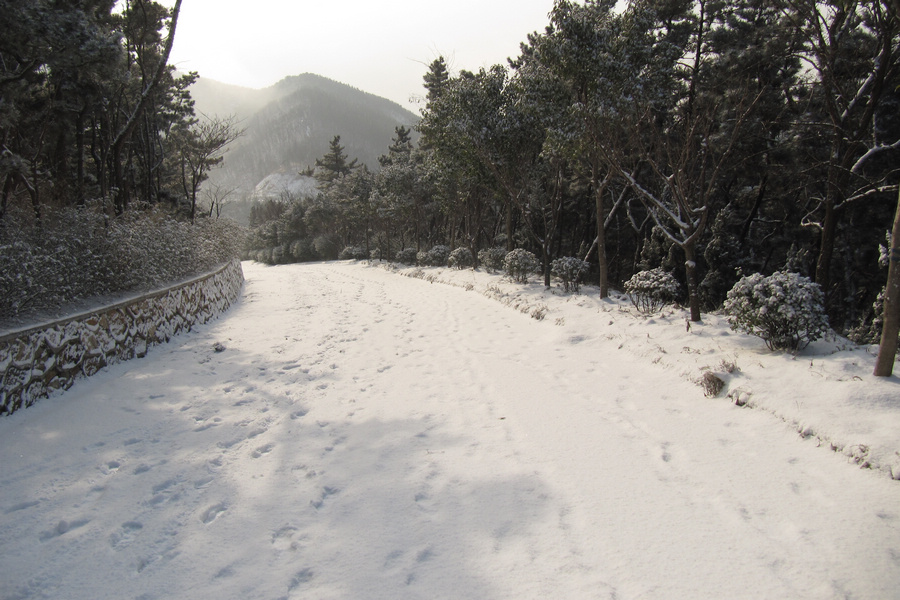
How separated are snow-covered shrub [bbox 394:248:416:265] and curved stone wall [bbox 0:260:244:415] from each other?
20.9m

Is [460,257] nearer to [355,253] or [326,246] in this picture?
[355,253]

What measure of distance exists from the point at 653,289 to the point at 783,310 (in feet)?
11.1

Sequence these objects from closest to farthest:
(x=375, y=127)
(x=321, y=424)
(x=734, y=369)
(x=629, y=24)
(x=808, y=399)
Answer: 1. (x=808, y=399)
2. (x=321, y=424)
3. (x=734, y=369)
4. (x=629, y=24)
5. (x=375, y=127)

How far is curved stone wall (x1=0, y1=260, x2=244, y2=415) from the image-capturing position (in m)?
4.58

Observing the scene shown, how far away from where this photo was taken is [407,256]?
29797 millimetres

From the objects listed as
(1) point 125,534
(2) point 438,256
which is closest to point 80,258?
(1) point 125,534

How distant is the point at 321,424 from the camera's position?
4.71 metres

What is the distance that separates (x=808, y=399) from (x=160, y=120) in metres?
26.4

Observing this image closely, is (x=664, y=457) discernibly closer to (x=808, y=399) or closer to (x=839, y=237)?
(x=808, y=399)

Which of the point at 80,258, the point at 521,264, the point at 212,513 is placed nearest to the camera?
the point at 212,513

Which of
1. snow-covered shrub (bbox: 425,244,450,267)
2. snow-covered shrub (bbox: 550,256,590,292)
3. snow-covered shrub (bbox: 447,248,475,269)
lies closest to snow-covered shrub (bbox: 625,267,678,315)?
snow-covered shrub (bbox: 550,256,590,292)

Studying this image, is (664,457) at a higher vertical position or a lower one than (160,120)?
lower

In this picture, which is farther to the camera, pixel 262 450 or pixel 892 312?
pixel 892 312

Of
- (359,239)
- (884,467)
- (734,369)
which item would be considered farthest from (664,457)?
(359,239)
